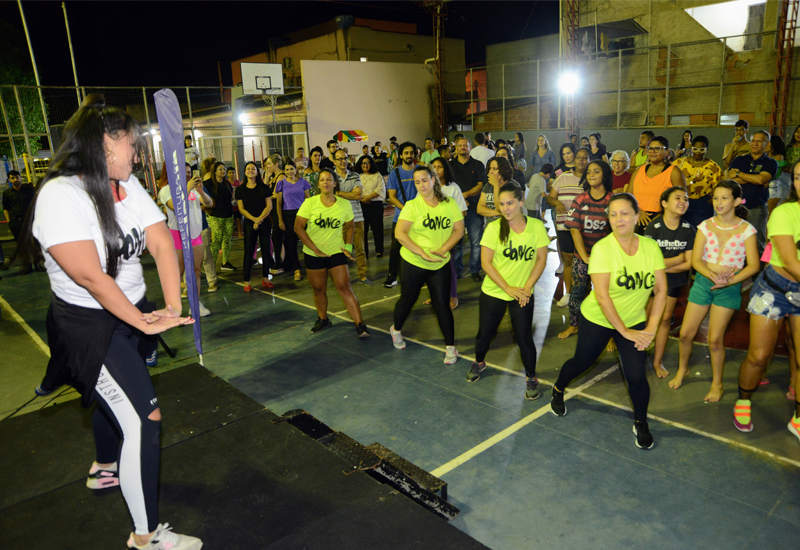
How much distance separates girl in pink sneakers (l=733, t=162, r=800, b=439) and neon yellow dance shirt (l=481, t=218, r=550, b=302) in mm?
1522

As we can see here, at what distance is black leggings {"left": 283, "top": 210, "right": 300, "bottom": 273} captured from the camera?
342 inches

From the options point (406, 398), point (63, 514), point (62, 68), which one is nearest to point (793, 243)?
point (406, 398)

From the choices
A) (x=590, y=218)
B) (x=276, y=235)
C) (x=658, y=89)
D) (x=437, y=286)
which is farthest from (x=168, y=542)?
(x=658, y=89)

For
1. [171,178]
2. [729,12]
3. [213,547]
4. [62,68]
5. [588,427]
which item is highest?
[62,68]

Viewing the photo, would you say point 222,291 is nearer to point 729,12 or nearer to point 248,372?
point 248,372

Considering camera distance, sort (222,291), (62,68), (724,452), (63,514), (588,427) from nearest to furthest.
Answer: (63,514) < (724,452) < (588,427) < (222,291) < (62,68)

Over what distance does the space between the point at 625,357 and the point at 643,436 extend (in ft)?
1.92

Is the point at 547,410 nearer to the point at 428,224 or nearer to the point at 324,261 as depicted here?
the point at 428,224

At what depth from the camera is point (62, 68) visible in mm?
37438

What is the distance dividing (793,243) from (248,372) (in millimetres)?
4602

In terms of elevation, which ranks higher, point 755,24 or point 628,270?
point 755,24

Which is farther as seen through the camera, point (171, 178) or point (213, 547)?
point (171, 178)

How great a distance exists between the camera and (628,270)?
362cm

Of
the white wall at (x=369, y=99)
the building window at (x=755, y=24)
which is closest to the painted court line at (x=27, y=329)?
the white wall at (x=369, y=99)
